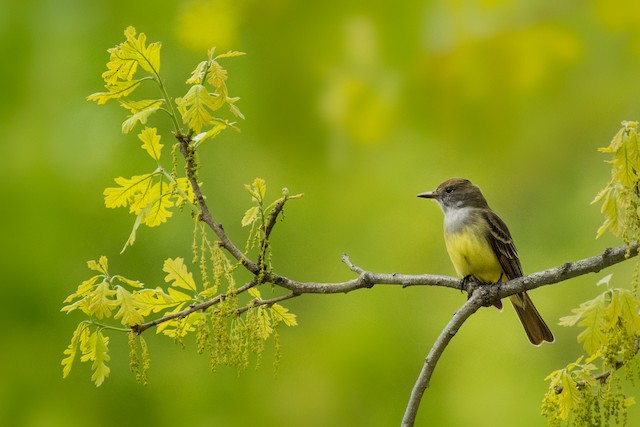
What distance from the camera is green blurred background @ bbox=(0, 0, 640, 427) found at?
7.41 m

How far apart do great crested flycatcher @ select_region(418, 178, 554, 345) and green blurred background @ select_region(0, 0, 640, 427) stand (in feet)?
8.62

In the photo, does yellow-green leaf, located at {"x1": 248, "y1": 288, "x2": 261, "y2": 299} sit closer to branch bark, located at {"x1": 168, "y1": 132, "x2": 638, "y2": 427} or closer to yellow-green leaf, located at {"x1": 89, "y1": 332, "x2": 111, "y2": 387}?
branch bark, located at {"x1": 168, "y1": 132, "x2": 638, "y2": 427}

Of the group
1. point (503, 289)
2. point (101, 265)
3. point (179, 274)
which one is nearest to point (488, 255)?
point (503, 289)

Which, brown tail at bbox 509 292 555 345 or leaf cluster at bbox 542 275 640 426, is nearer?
leaf cluster at bbox 542 275 640 426

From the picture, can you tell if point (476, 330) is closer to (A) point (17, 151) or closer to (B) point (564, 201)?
(B) point (564, 201)

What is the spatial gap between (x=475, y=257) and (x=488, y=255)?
0.18ft

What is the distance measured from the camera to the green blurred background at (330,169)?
292 inches

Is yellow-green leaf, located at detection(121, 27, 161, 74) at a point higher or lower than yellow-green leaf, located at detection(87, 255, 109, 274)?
higher

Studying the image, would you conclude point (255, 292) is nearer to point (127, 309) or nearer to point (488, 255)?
point (127, 309)

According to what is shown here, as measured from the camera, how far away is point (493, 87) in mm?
8305

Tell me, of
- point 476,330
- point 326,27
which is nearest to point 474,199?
point 476,330

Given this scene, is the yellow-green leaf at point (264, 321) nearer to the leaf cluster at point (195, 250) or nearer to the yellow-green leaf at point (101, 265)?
the leaf cluster at point (195, 250)

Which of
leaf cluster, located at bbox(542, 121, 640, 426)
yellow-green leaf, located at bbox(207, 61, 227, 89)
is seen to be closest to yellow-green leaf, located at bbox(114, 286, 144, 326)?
yellow-green leaf, located at bbox(207, 61, 227, 89)

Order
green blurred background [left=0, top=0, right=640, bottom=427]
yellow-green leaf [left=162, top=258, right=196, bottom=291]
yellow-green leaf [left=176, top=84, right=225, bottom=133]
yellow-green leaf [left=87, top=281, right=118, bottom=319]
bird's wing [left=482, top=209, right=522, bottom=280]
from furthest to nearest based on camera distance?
green blurred background [left=0, top=0, right=640, bottom=427]
bird's wing [left=482, top=209, right=522, bottom=280]
yellow-green leaf [left=162, top=258, right=196, bottom=291]
yellow-green leaf [left=87, top=281, right=118, bottom=319]
yellow-green leaf [left=176, top=84, right=225, bottom=133]
